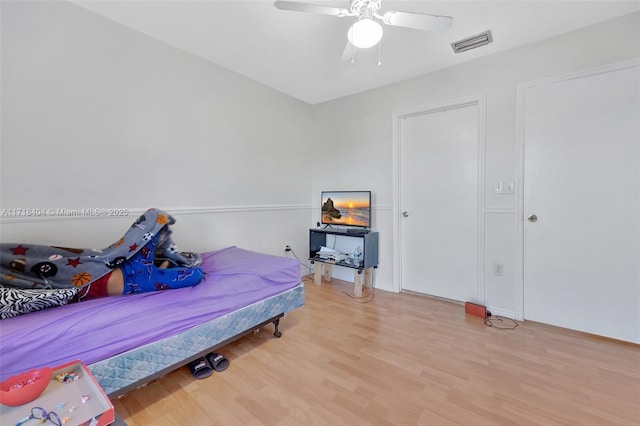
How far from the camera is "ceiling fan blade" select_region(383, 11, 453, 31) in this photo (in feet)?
4.99

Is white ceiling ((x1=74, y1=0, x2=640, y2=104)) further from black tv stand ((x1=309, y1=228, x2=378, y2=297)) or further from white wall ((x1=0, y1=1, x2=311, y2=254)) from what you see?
black tv stand ((x1=309, y1=228, x2=378, y2=297))

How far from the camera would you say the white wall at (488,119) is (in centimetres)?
208

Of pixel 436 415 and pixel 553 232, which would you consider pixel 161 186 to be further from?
pixel 553 232

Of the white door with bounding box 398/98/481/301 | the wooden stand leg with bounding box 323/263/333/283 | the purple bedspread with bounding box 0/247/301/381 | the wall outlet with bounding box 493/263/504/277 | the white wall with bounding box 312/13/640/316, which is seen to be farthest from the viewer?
the wooden stand leg with bounding box 323/263/333/283

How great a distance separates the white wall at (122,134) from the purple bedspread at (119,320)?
796mm

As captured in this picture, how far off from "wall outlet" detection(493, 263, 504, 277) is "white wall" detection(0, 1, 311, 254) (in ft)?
7.71

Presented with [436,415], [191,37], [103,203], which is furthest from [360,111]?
[436,415]

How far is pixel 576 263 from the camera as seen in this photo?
7.04 ft

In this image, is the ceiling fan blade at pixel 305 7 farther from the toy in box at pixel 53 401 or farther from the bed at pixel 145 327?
the toy in box at pixel 53 401

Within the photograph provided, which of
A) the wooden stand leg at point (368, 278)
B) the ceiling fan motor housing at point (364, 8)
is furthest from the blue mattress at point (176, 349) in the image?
the ceiling fan motor housing at point (364, 8)

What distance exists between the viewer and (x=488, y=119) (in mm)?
2488

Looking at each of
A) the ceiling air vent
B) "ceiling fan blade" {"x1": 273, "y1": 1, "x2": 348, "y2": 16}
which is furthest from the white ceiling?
"ceiling fan blade" {"x1": 273, "y1": 1, "x2": 348, "y2": 16}

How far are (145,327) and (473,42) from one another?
310 cm

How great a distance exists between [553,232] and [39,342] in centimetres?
332
